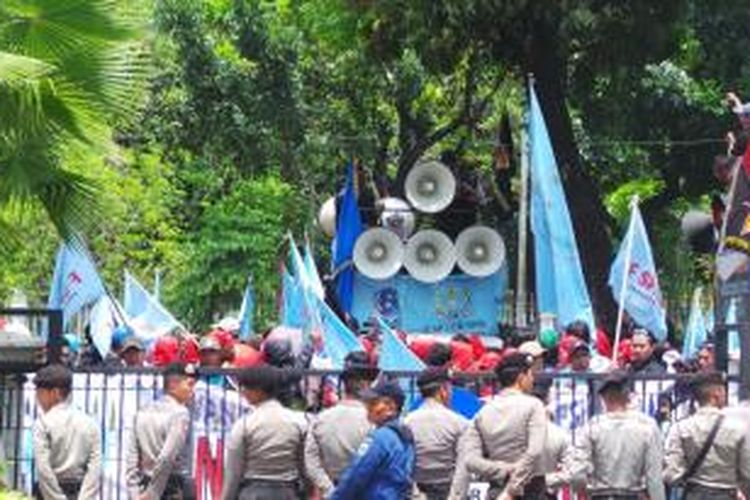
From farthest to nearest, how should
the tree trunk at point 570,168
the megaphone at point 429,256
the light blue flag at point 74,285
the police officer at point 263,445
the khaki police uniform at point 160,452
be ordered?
the megaphone at point 429,256
the tree trunk at point 570,168
the light blue flag at point 74,285
the khaki police uniform at point 160,452
the police officer at point 263,445

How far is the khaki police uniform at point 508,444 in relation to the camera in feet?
42.5

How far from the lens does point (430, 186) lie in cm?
2981

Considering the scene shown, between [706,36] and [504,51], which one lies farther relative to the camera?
[706,36]

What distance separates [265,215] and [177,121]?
109 inches

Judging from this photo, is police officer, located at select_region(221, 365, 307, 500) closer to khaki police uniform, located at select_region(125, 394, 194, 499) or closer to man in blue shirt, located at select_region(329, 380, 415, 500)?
khaki police uniform, located at select_region(125, 394, 194, 499)

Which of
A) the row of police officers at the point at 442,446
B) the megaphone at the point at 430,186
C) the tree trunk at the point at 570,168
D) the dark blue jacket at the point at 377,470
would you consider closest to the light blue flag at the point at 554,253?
the row of police officers at the point at 442,446

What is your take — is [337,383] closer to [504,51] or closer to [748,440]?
[748,440]

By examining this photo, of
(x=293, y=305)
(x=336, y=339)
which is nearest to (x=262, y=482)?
(x=336, y=339)

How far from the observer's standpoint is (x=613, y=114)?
110 ft

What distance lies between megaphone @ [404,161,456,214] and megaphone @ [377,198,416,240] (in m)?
0.56

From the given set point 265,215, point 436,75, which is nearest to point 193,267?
point 265,215

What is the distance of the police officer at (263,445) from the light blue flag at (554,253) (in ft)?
20.3

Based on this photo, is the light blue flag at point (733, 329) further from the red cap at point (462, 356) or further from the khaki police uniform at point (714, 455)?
the red cap at point (462, 356)

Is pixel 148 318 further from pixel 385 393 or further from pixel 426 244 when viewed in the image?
pixel 385 393
